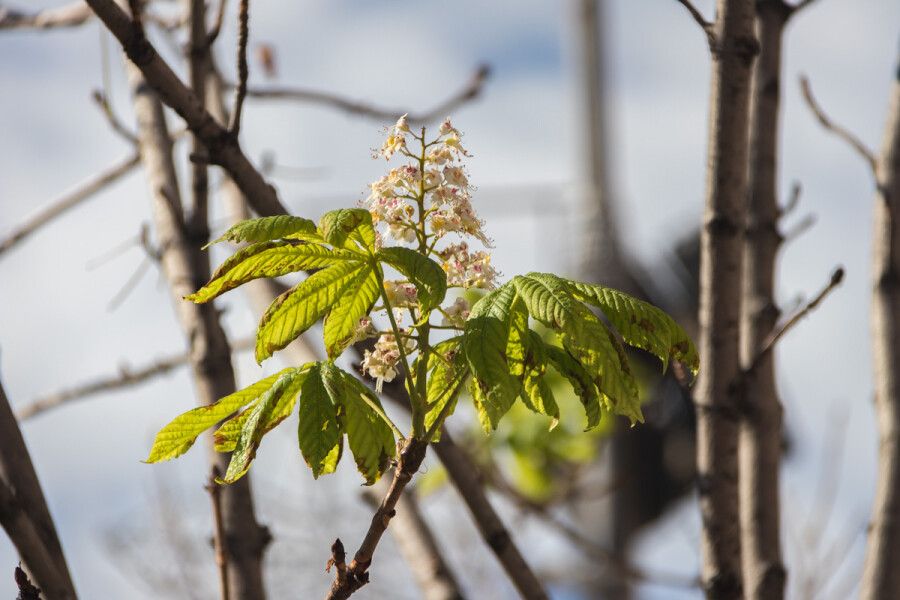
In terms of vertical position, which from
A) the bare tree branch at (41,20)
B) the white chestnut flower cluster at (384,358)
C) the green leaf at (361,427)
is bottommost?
the green leaf at (361,427)

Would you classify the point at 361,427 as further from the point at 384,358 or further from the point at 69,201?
the point at 69,201

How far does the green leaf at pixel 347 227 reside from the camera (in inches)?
37.9

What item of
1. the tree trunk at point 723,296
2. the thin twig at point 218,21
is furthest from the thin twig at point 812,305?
the thin twig at point 218,21

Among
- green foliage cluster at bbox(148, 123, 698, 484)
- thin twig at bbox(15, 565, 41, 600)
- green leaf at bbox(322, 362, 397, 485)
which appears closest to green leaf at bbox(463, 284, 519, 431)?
green foliage cluster at bbox(148, 123, 698, 484)

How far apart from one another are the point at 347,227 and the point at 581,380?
0.25 m

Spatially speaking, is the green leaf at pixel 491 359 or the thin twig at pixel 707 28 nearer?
the green leaf at pixel 491 359

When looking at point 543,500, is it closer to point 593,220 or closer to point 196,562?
point 196,562

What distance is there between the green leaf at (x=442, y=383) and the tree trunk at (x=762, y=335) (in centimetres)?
78

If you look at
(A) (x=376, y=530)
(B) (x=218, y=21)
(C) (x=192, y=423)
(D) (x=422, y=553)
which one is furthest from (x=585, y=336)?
(D) (x=422, y=553)

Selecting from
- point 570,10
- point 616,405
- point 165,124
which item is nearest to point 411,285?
point 616,405

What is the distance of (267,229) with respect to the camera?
0.97 meters

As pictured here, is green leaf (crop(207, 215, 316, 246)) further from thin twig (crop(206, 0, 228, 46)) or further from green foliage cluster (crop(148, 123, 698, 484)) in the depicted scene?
thin twig (crop(206, 0, 228, 46))

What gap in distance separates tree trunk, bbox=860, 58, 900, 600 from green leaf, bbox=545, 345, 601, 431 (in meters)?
1.14

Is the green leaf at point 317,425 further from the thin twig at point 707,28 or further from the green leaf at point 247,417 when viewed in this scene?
the thin twig at point 707,28
